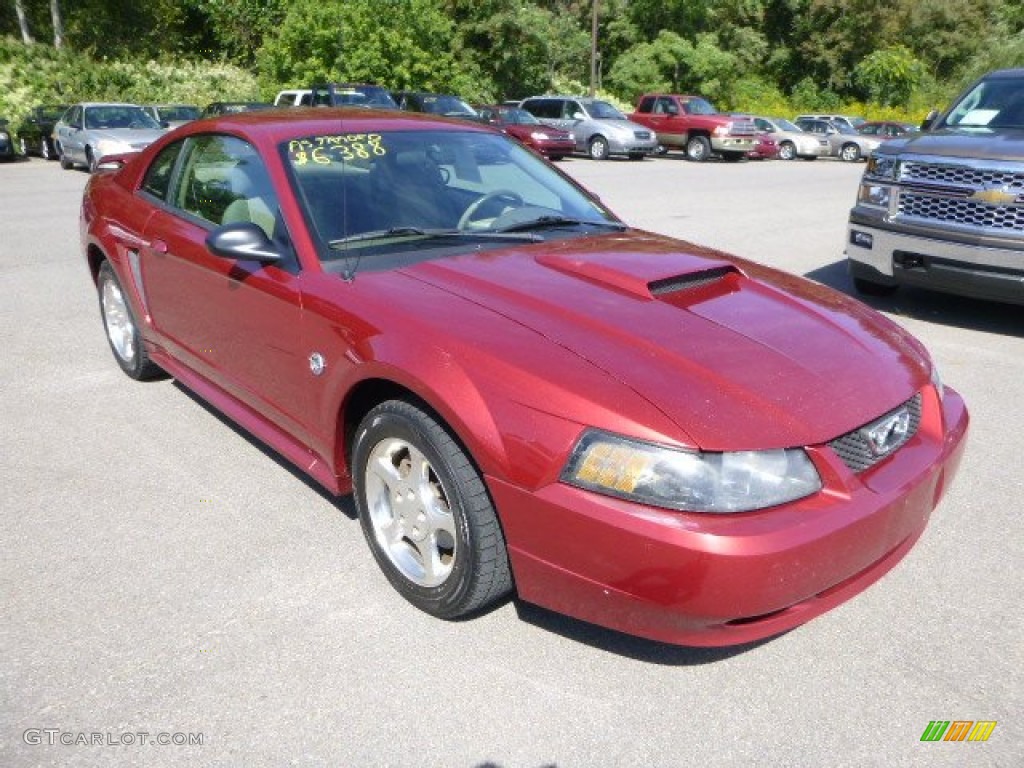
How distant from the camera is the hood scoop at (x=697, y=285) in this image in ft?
9.74

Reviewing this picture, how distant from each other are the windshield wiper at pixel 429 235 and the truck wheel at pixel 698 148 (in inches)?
921

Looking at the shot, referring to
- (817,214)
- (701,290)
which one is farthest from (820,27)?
(701,290)

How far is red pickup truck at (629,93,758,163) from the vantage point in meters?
24.8

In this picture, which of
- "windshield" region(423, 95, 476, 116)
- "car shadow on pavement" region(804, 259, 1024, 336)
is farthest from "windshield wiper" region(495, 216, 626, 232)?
"windshield" region(423, 95, 476, 116)

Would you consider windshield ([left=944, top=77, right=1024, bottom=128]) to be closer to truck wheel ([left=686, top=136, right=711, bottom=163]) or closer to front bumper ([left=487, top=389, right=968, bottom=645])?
front bumper ([left=487, top=389, right=968, bottom=645])

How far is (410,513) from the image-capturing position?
2816 millimetres

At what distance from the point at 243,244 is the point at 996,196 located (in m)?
5.03

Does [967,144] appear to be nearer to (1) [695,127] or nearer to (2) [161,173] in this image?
(2) [161,173]

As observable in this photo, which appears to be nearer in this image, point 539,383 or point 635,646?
point 539,383

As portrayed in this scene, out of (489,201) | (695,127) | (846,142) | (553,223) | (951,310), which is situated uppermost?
(489,201)

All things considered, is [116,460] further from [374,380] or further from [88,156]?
[88,156]

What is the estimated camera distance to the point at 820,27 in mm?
49781

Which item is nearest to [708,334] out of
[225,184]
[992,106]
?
[225,184]

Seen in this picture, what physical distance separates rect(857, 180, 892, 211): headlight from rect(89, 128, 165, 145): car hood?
588 inches
